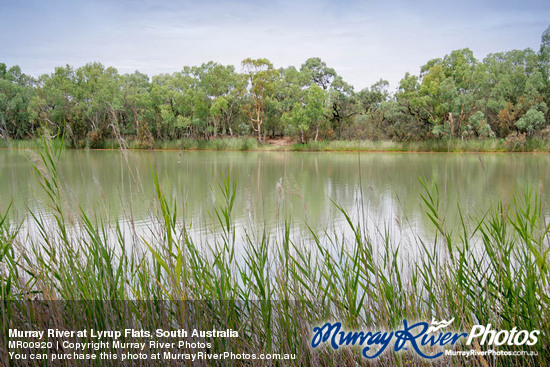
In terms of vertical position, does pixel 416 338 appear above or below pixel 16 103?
below

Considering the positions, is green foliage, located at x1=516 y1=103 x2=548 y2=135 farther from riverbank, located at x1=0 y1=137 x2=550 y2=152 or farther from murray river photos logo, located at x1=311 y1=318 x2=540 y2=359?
murray river photos logo, located at x1=311 y1=318 x2=540 y2=359

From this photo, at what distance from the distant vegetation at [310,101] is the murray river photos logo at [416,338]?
2727cm

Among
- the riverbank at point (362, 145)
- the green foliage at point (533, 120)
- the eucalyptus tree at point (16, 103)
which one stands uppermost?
the eucalyptus tree at point (16, 103)

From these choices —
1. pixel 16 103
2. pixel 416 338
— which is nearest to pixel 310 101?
pixel 16 103

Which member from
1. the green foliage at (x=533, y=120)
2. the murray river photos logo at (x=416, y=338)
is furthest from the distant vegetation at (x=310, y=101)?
the murray river photos logo at (x=416, y=338)

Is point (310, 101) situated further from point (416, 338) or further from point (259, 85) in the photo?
point (416, 338)

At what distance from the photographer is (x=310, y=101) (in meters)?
32.6

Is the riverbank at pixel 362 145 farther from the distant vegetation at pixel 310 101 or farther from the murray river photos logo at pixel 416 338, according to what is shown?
the murray river photos logo at pixel 416 338

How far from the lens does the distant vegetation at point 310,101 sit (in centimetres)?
2803

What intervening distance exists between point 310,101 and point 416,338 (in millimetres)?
31773

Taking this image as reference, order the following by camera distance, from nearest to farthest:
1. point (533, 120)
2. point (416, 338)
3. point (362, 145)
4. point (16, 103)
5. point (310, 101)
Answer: point (416, 338)
point (533, 120)
point (362, 145)
point (310, 101)
point (16, 103)

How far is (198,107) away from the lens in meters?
34.5

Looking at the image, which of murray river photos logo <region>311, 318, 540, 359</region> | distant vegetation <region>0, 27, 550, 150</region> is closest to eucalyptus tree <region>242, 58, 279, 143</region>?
distant vegetation <region>0, 27, 550, 150</region>

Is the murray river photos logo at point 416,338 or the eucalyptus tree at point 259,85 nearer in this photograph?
the murray river photos logo at point 416,338
